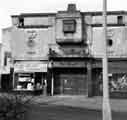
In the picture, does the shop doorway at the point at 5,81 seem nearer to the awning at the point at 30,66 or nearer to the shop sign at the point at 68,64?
the awning at the point at 30,66

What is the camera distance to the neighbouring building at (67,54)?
26234 mm

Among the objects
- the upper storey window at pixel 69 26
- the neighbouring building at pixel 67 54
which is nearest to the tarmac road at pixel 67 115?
the neighbouring building at pixel 67 54

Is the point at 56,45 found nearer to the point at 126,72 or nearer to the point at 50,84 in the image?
the point at 50,84

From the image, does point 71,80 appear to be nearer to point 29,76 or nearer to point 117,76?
point 29,76

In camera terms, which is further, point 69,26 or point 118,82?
point 69,26

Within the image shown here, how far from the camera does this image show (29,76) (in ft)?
90.4

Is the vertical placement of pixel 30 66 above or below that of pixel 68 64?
below

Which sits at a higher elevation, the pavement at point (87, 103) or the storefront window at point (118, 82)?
the storefront window at point (118, 82)

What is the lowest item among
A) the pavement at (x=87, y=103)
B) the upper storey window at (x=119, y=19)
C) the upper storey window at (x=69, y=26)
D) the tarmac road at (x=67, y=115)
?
the pavement at (x=87, y=103)

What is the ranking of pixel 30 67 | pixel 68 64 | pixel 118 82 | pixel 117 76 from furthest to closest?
pixel 30 67, pixel 68 64, pixel 117 76, pixel 118 82

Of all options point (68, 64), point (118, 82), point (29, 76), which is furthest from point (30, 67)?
point (118, 82)

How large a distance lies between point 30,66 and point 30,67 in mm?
121

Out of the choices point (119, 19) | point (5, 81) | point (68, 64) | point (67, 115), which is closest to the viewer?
point (67, 115)

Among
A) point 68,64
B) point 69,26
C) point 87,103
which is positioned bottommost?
point 87,103
